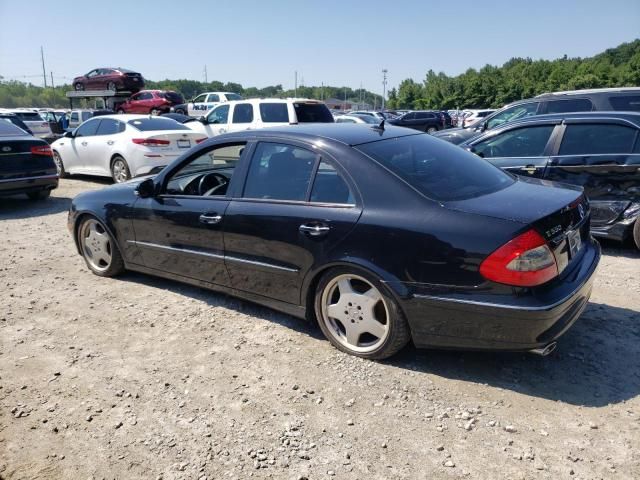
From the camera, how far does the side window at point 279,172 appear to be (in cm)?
356

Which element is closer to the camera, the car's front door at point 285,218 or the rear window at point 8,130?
the car's front door at point 285,218

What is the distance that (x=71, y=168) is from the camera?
1198 centimetres

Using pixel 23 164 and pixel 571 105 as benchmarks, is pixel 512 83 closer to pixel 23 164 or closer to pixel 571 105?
pixel 571 105

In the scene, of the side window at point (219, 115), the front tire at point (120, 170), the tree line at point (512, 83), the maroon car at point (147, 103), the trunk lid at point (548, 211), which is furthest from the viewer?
the tree line at point (512, 83)

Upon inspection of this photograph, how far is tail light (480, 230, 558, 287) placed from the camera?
2.71 metres

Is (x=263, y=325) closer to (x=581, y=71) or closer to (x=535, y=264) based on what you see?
(x=535, y=264)

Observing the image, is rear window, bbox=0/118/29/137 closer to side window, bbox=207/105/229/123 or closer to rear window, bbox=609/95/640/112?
side window, bbox=207/105/229/123

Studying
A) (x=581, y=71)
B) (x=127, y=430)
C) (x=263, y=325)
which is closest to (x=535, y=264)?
(x=263, y=325)

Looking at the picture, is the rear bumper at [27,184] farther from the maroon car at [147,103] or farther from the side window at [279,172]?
the maroon car at [147,103]

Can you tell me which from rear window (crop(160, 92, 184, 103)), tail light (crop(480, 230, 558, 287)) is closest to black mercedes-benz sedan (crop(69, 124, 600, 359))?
tail light (crop(480, 230, 558, 287))

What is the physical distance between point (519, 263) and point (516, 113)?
937 cm

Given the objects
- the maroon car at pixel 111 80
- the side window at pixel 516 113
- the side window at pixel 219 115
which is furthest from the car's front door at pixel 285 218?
the maroon car at pixel 111 80

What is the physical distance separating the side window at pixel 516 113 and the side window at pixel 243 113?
19.2ft

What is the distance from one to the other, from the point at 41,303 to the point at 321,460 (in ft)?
11.1
